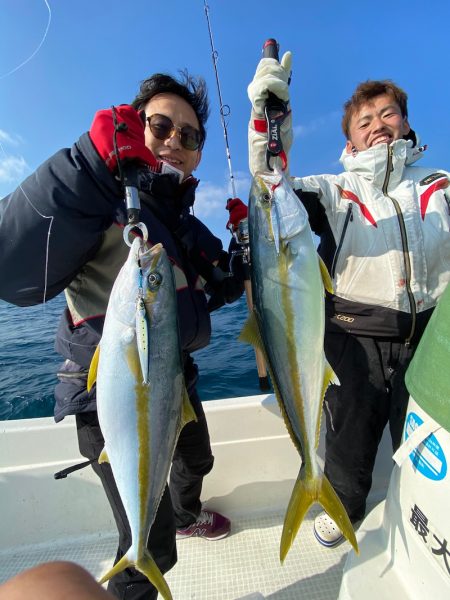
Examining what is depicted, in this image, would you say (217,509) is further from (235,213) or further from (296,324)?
(235,213)

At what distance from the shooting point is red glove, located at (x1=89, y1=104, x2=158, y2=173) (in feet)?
4.18

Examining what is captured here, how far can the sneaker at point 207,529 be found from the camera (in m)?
→ 2.55

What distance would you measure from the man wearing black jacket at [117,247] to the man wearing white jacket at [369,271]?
60 centimetres

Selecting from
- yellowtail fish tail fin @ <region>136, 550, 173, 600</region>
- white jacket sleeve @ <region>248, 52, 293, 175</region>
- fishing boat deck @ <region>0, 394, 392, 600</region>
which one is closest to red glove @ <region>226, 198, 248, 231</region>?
white jacket sleeve @ <region>248, 52, 293, 175</region>

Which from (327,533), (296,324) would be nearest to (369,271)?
(296,324)

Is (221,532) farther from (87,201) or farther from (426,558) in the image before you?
(87,201)

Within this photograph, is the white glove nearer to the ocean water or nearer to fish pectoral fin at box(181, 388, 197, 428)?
fish pectoral fin at box(181, 388, 197, 428)

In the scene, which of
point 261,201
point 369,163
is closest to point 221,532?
point 261,201

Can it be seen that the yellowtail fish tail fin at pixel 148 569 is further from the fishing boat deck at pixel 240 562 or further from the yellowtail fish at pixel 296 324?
the fishing boat deck at pixel 240 562

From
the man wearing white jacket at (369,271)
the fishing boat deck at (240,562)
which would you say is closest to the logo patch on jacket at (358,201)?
the man wearing white jacket at (369,271)

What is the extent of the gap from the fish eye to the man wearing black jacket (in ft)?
1.17

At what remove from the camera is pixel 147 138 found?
6.80ft

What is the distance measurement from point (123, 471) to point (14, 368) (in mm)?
7169

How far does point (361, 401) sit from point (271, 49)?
2.25 metres
